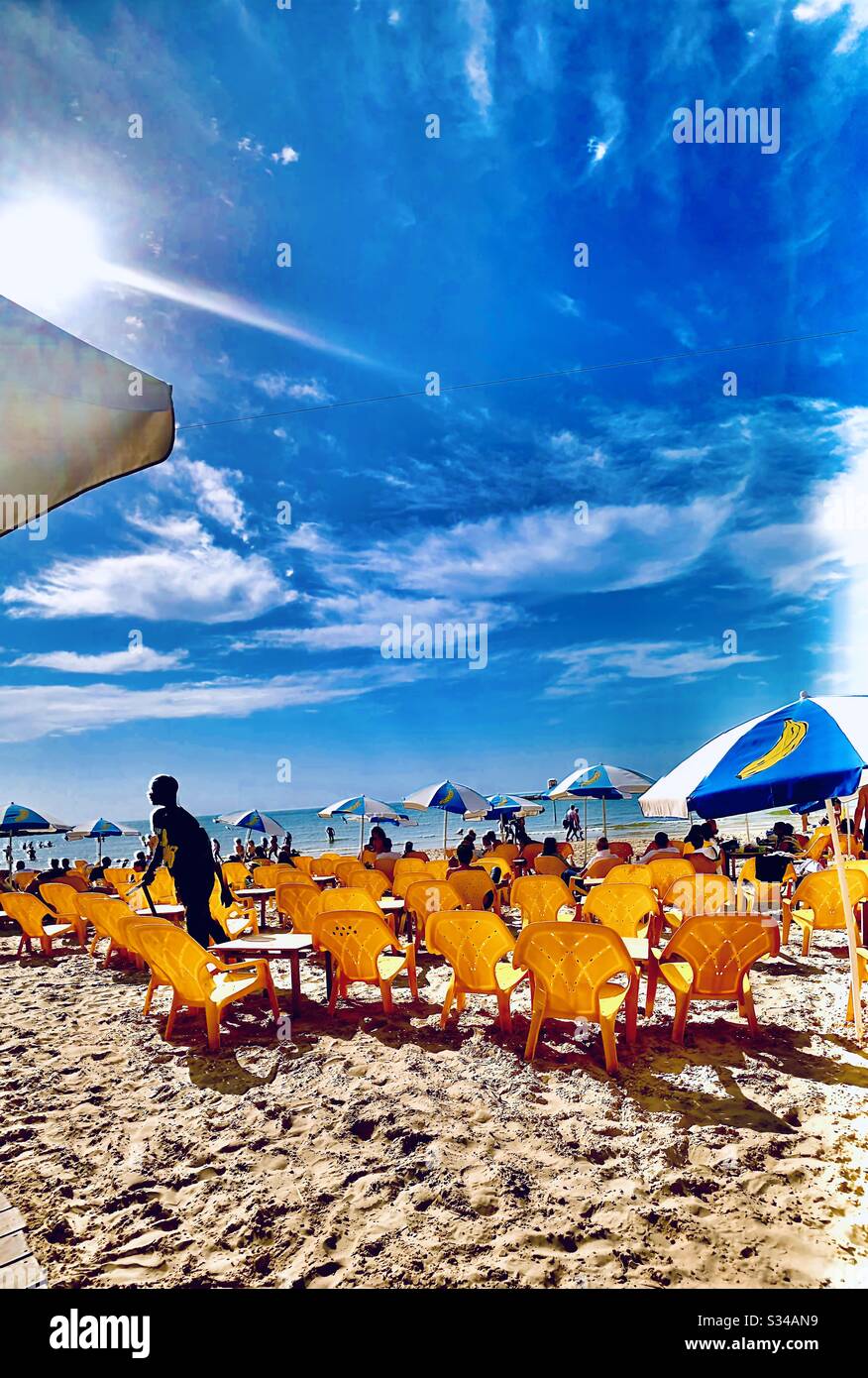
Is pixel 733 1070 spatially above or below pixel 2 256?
below

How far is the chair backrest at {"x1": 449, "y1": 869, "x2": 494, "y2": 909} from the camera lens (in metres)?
7.11

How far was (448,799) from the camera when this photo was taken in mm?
12078

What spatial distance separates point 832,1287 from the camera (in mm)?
2152

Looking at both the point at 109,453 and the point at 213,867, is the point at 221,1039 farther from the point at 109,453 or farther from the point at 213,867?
the point at 109,453

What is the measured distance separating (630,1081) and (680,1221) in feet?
4.18

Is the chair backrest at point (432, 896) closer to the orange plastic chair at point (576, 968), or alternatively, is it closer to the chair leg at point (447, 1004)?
the chair leg at point (447, 1004)

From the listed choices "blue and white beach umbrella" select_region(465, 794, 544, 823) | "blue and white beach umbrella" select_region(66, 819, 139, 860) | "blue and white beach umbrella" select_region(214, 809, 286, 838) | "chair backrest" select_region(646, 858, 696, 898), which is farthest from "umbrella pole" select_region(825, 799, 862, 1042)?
"blue and white beach umbrella" select_region(66, 819, 139, 860)

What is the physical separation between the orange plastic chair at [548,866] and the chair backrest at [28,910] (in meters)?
6.49

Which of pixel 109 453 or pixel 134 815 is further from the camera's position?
pixel 134 815

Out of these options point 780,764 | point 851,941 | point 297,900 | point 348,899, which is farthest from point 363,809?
point 780,764

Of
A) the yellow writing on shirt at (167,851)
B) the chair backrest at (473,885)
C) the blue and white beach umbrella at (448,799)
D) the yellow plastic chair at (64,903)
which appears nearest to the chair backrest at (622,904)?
the chair backrest at (473,885)

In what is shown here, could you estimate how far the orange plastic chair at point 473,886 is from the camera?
7102mm

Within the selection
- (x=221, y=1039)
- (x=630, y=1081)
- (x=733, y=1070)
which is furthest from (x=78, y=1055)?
(x=733, y=1070)

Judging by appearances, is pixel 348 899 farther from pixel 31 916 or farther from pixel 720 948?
pixel 31 916
